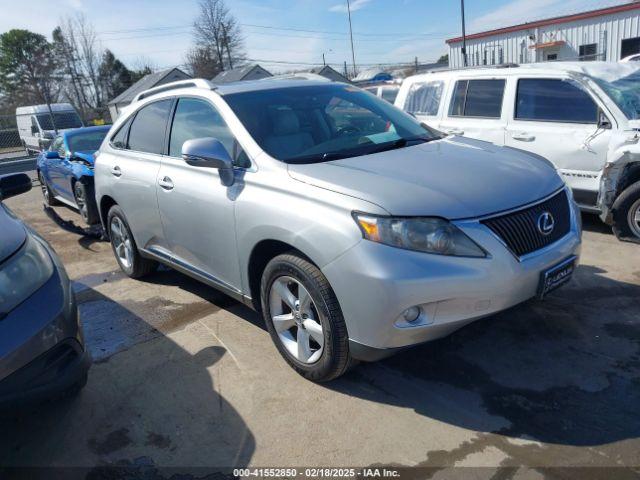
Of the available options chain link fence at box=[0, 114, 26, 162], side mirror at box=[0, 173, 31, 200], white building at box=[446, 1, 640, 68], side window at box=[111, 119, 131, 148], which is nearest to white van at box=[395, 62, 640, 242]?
side window at box=[111, 119, 131, 148]

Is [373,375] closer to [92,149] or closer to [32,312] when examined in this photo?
[32,312]

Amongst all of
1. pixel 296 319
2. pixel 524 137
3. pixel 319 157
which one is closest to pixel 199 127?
pixel 319 157

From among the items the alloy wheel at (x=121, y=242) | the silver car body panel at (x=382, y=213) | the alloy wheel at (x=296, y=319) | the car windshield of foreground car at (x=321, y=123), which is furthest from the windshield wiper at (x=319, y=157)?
the alloy wheel at (x=121, y=242)

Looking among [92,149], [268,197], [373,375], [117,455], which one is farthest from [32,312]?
[92,149]

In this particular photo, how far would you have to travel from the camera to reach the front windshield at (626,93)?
5340mm

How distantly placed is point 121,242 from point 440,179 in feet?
11.7

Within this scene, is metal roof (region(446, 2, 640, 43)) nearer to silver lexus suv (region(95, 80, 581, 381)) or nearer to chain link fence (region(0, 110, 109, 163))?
chain link fence (region(0, 110, 109, 163))

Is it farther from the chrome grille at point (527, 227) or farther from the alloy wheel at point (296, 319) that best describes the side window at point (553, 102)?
the alloy wheel at point (296, 319)

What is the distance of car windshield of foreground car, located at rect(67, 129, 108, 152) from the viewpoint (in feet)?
27.6

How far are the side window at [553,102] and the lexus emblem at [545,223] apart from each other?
321 cm

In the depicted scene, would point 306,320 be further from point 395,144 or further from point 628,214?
point 628,214

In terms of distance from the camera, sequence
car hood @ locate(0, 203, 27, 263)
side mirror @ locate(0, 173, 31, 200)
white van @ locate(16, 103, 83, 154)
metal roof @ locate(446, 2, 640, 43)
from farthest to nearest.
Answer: metal roof @ locate(446, 2, 640, 43), white van @ locate(16, 103, 83, 154), side mirror @ locate(0, 173, 31, 200), car hood @ locate(0, 203, 27, 263)

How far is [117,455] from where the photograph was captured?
2684 millimetres

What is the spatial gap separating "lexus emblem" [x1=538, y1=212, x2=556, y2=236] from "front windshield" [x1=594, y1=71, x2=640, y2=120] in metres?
3.15
